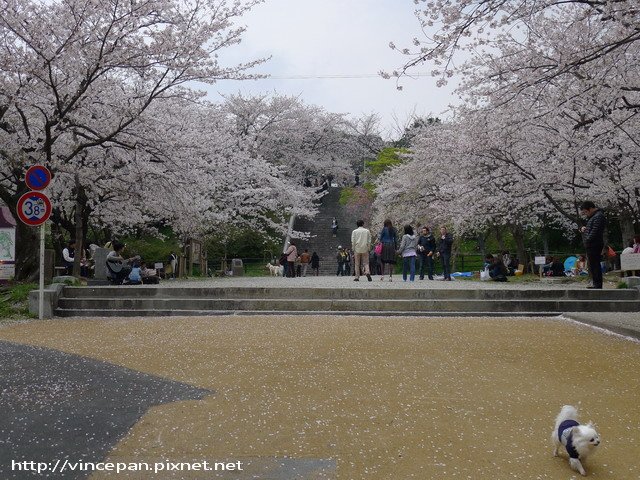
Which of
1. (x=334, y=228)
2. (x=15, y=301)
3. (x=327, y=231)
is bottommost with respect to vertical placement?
(x=15, y=301)

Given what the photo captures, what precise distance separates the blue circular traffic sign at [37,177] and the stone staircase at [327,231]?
851 inches

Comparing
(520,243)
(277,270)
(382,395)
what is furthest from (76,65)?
(520,243)

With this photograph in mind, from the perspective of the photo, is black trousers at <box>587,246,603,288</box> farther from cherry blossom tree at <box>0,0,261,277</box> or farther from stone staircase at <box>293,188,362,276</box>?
stone staircase at <box>293,188,362,276</box>

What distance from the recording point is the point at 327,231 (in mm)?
37781

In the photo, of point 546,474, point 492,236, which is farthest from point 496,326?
point 492,236

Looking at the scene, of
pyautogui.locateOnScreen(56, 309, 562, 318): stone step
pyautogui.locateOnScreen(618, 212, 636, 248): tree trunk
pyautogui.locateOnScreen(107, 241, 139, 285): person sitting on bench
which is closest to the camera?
pyautogui.locateOnScreen(56, 309, 562, 318): stone step

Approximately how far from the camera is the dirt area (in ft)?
11.9

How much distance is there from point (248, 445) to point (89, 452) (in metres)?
0.93

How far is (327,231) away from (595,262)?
27258mm

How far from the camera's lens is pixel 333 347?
678 cm

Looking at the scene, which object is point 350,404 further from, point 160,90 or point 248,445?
point 160,90

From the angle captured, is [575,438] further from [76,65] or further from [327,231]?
[327,231]

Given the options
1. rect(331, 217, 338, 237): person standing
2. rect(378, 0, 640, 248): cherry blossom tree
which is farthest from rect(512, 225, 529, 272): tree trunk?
rect(331, 217, 338, 237): person standing

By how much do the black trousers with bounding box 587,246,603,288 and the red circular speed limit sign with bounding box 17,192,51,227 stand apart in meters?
9.02
